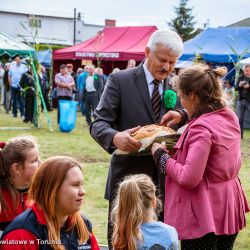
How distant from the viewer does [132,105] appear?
351cm

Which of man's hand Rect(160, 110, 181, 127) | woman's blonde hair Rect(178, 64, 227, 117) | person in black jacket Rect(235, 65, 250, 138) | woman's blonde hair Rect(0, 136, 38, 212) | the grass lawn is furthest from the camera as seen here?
person in black jacket Rect(235, 65, 250, 138)

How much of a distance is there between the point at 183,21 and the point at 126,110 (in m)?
57.6

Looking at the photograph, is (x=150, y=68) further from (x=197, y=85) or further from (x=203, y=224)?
(x=203, y=224)

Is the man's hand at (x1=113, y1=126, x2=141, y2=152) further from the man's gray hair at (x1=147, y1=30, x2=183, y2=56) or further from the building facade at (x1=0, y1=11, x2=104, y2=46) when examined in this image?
the building facade at (x1=0, y1=11, x2=104, y2=46)

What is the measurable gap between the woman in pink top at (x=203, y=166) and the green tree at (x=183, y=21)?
5545 centimetres

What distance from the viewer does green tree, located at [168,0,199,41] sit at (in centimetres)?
5831

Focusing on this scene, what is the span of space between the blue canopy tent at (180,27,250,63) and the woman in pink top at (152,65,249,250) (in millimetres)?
13833

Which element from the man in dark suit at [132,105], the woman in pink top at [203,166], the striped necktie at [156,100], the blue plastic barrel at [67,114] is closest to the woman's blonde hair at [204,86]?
the woman in pink top at [203,166]

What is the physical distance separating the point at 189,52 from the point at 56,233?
15943 mm

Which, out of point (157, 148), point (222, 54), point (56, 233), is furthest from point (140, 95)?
point (222, 54)

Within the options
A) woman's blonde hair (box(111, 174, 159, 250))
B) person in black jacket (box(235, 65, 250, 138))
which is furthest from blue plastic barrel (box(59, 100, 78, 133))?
woman's blonde hair (box(111, 174, 159, 250))

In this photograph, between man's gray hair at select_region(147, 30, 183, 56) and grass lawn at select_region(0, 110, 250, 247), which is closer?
man's gray hair at select_region(147, 30, 183, 56)

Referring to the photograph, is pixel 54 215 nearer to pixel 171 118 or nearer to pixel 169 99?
pixel 171 118

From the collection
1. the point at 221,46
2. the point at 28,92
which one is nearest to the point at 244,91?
the point at 221,46
